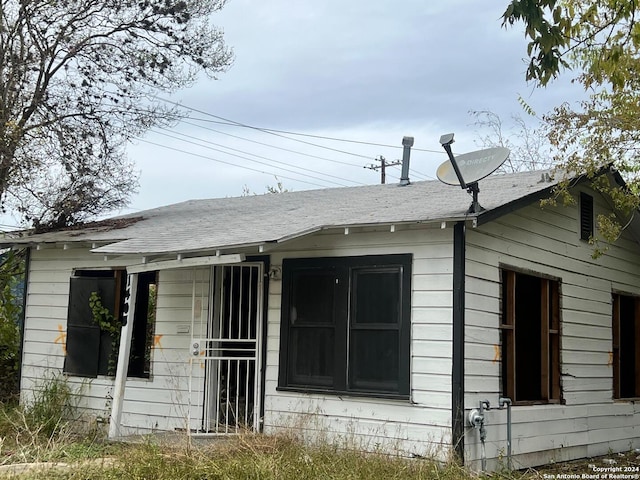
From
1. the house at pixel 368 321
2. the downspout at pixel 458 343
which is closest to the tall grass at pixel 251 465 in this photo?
the downspout at pixel 458 343

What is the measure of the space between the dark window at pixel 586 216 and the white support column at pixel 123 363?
5.98 m

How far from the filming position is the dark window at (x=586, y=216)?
11.2m

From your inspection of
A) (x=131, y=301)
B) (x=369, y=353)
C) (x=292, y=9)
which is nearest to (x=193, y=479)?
(x=369, y=353)

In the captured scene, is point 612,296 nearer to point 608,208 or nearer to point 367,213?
point 608,208

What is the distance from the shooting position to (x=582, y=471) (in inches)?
370

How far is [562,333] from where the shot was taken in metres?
10.3

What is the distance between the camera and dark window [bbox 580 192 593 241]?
11.2m

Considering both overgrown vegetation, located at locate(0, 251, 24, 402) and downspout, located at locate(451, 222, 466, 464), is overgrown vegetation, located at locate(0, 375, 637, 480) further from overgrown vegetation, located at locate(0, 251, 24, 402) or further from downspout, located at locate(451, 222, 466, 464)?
overgrown vegetation, located at locate(0, 251, 24, 402)

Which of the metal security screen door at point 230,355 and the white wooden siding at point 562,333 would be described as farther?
the metal security screen door at point 230,355

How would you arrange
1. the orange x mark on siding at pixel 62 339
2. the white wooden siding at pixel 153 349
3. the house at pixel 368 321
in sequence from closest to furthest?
the house at pixel 368 321, the white wooden siding at pixel 153 349, the orange x mark on siding at pixel 62 339

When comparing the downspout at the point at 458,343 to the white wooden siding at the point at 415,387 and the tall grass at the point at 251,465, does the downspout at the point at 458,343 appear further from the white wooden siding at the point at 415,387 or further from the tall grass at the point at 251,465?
the tall grass at the point at 251,465

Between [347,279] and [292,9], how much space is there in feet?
11.6

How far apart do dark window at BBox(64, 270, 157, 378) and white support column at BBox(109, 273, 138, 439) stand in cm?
127

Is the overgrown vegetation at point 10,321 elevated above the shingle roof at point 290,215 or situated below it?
below
